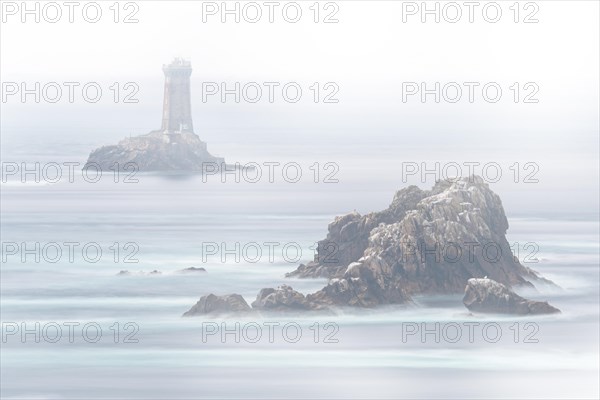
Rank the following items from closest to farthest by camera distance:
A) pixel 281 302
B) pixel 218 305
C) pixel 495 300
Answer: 1. pixel 281 302
2. pixel 495 300
3. pixel 218 305

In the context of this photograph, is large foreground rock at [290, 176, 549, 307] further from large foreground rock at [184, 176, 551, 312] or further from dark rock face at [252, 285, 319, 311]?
dark rock face at [252, 285, 319, 311]

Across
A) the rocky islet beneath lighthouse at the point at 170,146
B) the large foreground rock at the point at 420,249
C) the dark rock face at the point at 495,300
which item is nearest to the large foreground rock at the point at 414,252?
the large foreground rock at the point at 420,249

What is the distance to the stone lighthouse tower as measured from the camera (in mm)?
49375

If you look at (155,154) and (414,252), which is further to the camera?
(155,154)

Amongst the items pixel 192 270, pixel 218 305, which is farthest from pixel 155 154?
pixel 218 305

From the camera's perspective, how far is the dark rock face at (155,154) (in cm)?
5019

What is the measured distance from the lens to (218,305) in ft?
125

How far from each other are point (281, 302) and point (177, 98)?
1399 cm

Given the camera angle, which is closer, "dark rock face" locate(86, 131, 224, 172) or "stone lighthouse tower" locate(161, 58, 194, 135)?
"stone lighthouse tower" locate(161, 58, 194, 135)

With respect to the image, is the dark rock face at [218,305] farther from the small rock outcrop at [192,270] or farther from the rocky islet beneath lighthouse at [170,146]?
the rocky islet beneath lighthouse at [170,146]

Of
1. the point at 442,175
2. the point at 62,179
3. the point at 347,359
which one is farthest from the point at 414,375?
the point at 62,179

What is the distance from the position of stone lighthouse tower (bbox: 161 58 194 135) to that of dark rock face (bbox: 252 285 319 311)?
13065 mm

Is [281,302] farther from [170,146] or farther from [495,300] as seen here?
[170,146]

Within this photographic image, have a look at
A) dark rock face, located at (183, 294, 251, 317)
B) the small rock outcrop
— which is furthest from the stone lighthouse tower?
dark rock face, located at (183, 294, 251, 317)
